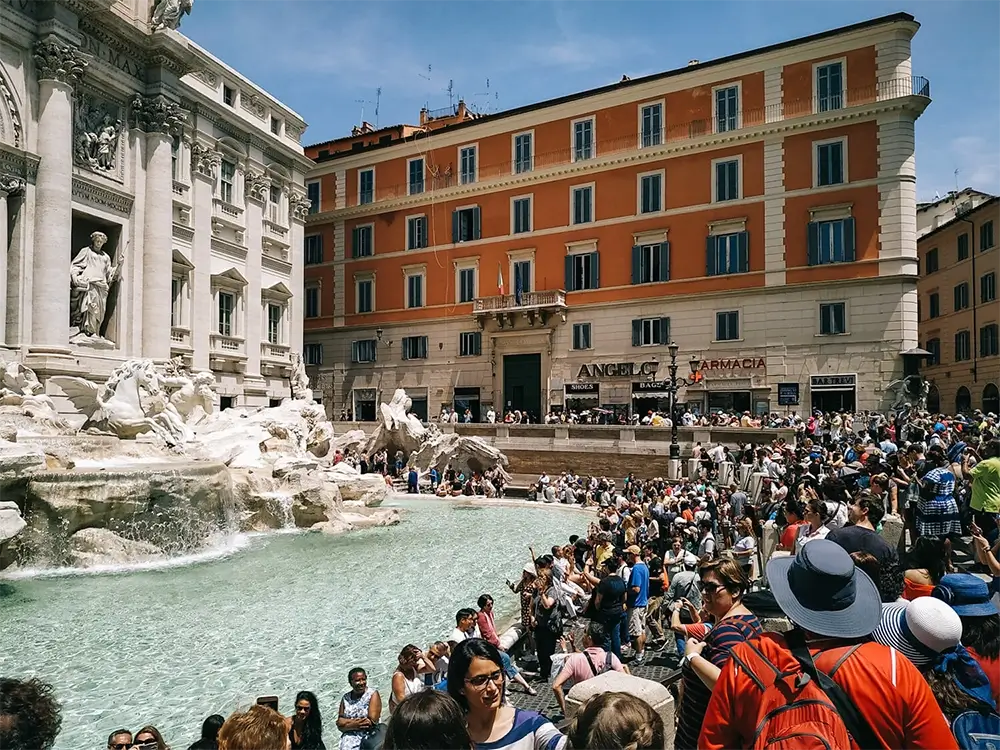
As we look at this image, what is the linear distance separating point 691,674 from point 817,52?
101ft

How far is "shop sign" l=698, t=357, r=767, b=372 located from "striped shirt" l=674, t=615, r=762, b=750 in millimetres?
26842

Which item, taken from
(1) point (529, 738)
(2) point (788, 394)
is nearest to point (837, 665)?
(1) point (529, 738)

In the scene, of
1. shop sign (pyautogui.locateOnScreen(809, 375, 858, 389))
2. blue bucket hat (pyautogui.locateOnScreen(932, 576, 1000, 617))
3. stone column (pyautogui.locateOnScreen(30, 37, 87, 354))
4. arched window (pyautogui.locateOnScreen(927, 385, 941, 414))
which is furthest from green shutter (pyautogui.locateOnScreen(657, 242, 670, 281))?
blue bucket hat (pyautogui.locateOnScreen(932, 576, 1000, 617))

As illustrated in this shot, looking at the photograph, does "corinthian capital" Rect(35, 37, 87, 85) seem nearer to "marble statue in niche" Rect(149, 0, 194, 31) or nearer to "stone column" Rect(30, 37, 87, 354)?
"stone column" Rect(30, 37, 87, 354)

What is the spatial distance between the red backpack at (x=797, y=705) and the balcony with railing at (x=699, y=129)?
29.4 m

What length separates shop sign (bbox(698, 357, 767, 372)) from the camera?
92.6 feet

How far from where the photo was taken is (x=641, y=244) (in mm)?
31500

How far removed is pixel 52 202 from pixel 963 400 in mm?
37822

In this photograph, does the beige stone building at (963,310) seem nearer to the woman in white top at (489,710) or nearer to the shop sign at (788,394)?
the shop sign at (788,394)

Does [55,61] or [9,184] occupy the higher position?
[55,61]

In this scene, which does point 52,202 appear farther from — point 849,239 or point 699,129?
point 849,239

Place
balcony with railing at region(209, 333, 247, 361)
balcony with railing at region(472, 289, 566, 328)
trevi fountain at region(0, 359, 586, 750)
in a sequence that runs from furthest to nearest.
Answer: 1. balcony with railing at region(472, 289, 566, 328)
2. balcony with railing at region(209, 333, 247, 361)
3. trevi fountain at region(0, 359, 586, 750)

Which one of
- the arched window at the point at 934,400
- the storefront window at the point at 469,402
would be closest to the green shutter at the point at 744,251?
the storefront window at the point at 469,402

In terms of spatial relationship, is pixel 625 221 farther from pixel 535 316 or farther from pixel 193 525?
pixel 193 525
